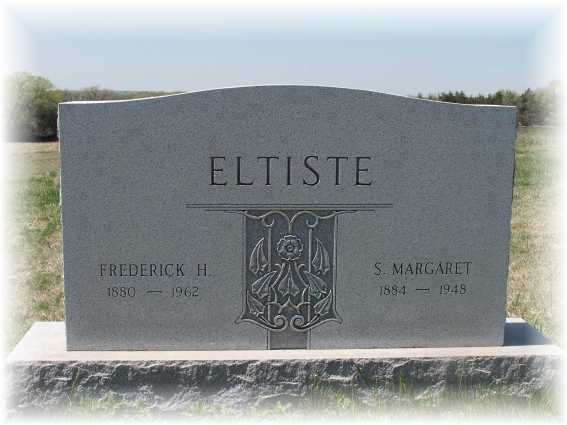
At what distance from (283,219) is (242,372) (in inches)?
30.6

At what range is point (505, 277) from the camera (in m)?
3.69

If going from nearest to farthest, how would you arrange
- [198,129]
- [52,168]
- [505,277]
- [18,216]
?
[198,129] < [505,277] < [18,216] < [52,168]

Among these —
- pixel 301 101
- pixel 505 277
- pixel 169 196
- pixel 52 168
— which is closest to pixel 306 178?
pixel 301 101

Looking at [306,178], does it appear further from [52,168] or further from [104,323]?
[52,168]

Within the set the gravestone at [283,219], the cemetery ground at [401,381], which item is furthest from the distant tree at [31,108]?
the gravestone at [283,219]

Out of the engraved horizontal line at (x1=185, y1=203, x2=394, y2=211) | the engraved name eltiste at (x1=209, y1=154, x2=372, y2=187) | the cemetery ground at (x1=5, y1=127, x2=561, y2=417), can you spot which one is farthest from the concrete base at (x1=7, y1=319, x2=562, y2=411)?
the engraved name eltiste at (x1=209, y1=154, x2=372, y2=187)

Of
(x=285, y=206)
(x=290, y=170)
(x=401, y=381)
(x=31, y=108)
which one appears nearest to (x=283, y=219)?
(x=285, y=206)

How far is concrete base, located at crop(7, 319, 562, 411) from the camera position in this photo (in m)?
3.40

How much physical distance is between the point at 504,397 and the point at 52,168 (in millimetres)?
10338

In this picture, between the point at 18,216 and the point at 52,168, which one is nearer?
the point at 18,216

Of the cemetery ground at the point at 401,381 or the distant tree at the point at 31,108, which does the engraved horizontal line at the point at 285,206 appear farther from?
the distant tree at the point at 31,108

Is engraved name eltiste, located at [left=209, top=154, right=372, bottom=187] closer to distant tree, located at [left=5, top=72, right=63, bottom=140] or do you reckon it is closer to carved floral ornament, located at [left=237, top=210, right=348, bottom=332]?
carved floral ornament, located at [left=237, top=210, right=348, bottom=332]

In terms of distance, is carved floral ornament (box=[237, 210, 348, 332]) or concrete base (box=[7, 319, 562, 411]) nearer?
concrete base (box=[7, 319, 562, 411])

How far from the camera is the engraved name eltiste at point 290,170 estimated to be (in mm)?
3479
